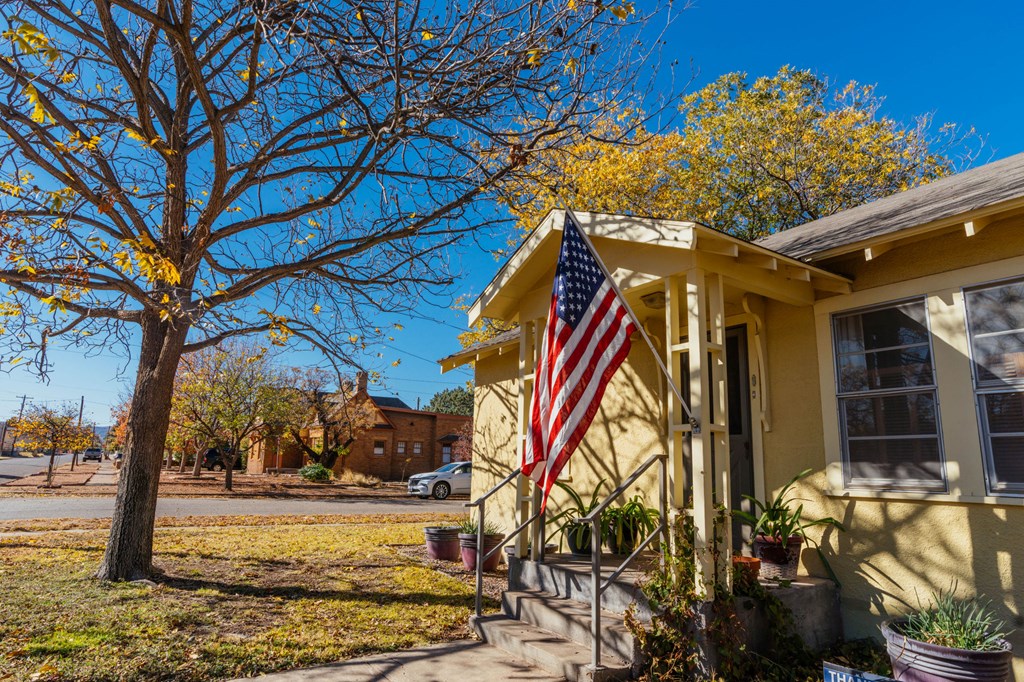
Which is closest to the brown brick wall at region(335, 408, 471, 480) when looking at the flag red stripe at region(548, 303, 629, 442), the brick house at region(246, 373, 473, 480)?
the brick house at region(246, 373, 473, 480)

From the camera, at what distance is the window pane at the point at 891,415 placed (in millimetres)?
5188

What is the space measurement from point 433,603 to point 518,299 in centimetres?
372

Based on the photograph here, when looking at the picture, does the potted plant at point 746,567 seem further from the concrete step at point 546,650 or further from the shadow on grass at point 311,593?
the shadow on grass at point 311,593

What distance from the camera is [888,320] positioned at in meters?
5.55

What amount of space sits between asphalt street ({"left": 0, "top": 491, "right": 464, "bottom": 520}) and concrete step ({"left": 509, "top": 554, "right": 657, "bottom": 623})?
38.4 ft

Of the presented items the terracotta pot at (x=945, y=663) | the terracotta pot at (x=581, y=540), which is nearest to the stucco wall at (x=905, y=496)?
the terracotta pot at (x=945, y=663)

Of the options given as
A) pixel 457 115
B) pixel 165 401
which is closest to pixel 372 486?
pixel 165 401

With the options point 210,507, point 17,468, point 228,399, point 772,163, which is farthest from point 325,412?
point 17,468

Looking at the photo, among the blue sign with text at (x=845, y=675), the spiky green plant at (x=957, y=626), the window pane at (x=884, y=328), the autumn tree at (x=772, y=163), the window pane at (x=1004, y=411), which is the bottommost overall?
the blue sign with text at (x=845, y=675)

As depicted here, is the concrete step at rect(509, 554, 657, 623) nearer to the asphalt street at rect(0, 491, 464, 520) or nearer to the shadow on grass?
the shadow on grass

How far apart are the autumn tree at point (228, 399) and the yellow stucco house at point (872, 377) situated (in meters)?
21.0

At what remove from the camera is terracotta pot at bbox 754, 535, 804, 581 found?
211 inches

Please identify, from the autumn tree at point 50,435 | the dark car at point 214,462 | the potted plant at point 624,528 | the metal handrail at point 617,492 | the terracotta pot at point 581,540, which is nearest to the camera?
the metal handrail at point 617,492

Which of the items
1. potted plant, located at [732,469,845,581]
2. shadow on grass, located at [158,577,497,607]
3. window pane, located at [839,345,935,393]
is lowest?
shadow on grass, located at [158,577,497,607]
